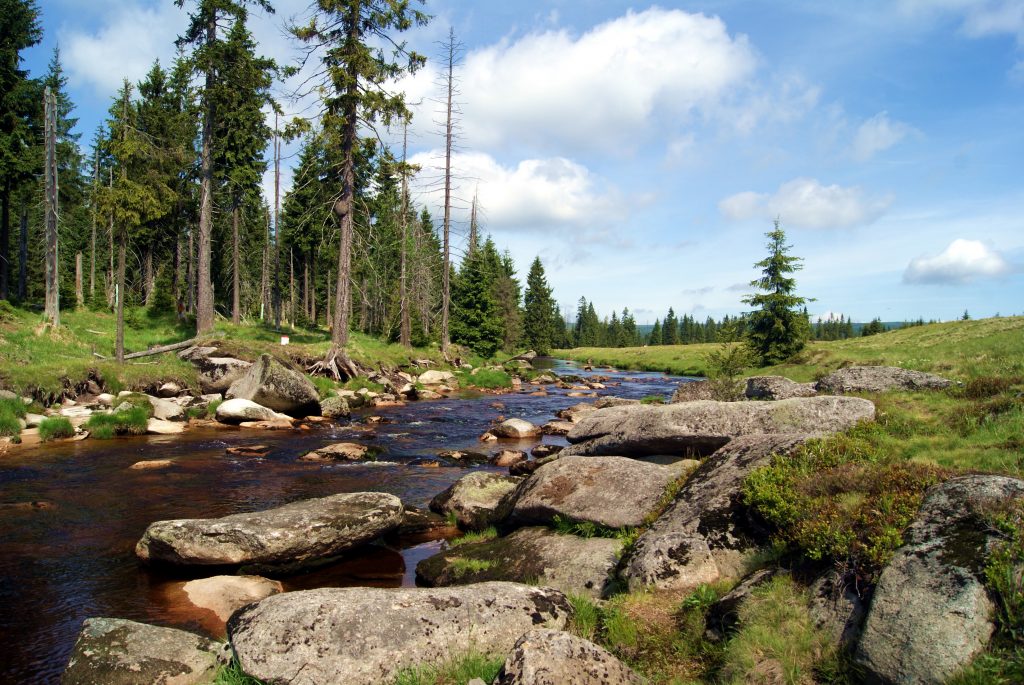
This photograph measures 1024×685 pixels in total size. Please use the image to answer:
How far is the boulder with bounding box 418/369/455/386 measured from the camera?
36.3 metres

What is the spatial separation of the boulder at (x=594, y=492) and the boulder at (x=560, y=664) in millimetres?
3408

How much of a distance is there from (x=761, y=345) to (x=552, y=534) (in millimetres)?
29270

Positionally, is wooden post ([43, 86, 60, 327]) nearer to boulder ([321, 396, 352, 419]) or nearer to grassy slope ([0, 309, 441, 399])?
grassy slope ([0, 309, 441, 399])

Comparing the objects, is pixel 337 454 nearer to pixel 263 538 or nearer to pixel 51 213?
pixel 263 538

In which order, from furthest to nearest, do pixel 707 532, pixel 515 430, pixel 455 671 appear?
1. pixel 515 430
2. pixel 707 532
3. pixel 455 671

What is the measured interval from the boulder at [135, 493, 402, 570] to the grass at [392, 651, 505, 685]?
4.37 metres

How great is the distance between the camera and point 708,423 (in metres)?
9.37

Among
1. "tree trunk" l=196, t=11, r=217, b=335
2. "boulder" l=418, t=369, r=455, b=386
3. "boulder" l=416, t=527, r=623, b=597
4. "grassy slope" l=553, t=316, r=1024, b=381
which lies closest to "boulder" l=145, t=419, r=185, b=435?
"tree trunk" l=196, t=11, r=217, b=335

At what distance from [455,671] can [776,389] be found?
12330 millimetres

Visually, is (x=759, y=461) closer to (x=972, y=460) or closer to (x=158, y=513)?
(x=972, y=460)

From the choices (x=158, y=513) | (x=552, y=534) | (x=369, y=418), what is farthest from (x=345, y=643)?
(x=369, y=418)

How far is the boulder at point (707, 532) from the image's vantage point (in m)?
6.38

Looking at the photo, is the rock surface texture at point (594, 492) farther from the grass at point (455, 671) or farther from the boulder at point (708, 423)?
the grass at point (455, 671)

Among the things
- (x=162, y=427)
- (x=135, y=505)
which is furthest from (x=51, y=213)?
(x=135, y=505)
